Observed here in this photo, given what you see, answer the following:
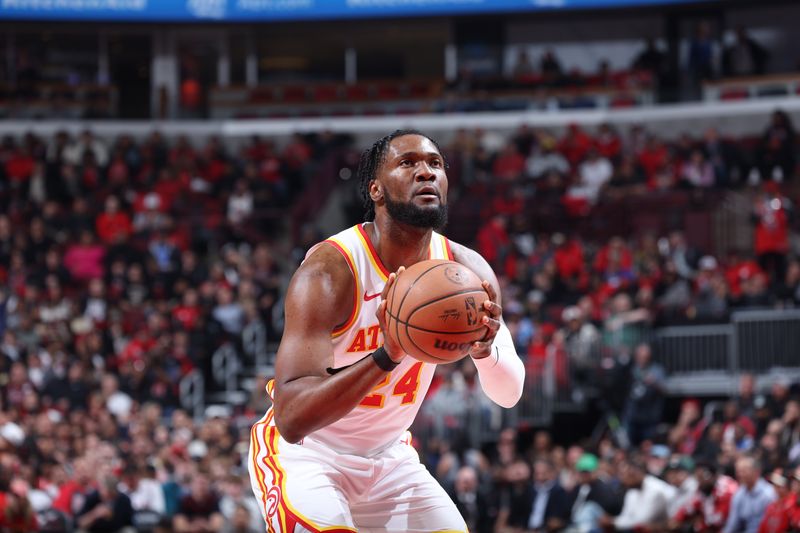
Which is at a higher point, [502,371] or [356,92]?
[356,92]

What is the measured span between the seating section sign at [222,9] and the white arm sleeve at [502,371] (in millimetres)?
21558

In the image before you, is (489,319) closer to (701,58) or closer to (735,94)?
(735,94)

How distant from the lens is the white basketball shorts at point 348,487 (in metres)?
5.63

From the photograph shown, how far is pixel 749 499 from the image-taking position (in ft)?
39.7

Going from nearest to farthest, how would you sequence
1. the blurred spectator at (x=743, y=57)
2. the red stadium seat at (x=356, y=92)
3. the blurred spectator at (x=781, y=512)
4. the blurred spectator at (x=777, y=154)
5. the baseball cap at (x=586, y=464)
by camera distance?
the blurred spectator at (x=781, y=512), the baseball cap at (x=586, y=464), the blurred spectator at (x=777, y=154), the blurred spectator at (x=743, y=57), the red stadium seat at (x=356, y=92)

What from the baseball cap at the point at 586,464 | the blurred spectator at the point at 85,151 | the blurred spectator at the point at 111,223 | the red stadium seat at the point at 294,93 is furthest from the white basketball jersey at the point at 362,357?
the red stadium seat at the point at 294,93

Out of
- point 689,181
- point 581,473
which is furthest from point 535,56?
point 581,473

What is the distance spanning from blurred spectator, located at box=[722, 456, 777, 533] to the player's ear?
7308 mm

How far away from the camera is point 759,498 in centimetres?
1204

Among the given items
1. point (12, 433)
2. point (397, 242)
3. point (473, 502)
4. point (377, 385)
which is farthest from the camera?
point (12, 433)

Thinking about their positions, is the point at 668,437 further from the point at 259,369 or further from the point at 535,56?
the point at 535,56

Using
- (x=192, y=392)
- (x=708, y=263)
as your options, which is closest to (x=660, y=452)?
(x=708, y=263)

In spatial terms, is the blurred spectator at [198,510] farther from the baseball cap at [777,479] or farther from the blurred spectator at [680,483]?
the baseball cap at [777,479]

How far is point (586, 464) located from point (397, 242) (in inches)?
332
